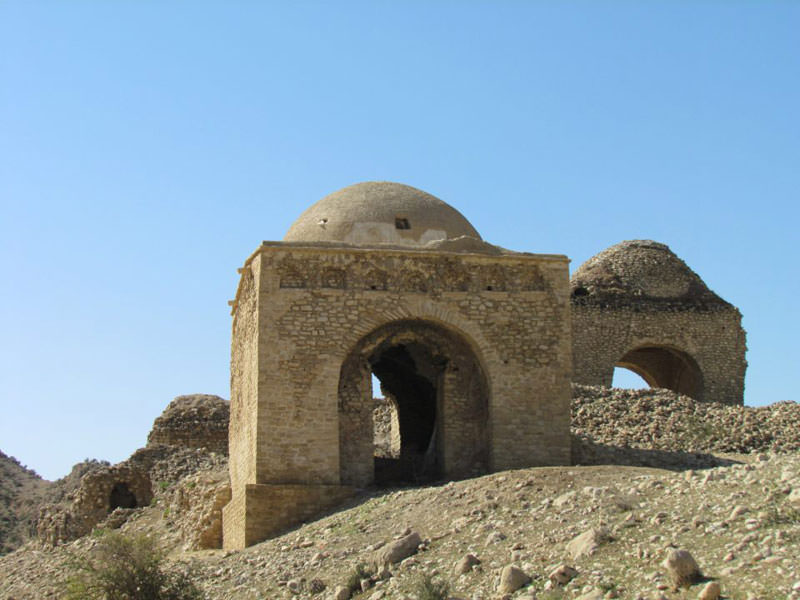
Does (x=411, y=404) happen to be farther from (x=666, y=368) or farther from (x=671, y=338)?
(x=666, y=368)

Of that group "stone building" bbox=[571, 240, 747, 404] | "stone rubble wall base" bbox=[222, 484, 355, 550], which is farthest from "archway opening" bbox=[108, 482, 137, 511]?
"stone building" bbox=[571, 240, 747, 404]

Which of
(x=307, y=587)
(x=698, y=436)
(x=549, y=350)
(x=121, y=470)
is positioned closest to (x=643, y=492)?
(x=307, y=587)

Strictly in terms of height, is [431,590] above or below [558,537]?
below

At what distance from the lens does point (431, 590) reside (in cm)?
1117

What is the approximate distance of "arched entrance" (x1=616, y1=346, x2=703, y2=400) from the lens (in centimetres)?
2944

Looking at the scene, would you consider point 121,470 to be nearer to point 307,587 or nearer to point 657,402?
point 657,402

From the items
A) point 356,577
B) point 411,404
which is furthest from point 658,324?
point 356,577

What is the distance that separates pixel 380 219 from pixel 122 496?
31.1 ft

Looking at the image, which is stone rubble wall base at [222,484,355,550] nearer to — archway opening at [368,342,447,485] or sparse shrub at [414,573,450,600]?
archway opening at [368,342,447,485]

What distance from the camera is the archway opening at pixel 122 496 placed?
81.5 ft

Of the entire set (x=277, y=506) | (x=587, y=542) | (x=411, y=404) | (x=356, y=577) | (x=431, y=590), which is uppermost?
(x=411, y=404)

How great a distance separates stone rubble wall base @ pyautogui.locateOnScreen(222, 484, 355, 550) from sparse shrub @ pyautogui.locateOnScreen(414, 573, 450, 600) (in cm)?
529

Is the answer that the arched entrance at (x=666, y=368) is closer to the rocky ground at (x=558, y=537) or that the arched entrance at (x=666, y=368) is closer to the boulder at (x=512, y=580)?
the rocky ground at (x=558, y=537)

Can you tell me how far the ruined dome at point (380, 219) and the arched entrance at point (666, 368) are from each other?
11362mm
